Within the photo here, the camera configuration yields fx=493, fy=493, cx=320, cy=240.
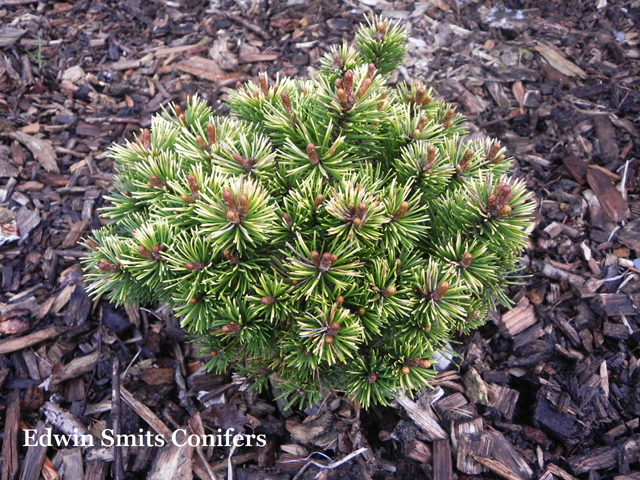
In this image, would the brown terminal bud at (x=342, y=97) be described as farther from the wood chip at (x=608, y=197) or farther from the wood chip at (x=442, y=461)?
the wood chip at (x=608, y=197)

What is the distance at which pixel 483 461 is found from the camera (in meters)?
2.91

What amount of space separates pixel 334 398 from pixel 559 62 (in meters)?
4.34

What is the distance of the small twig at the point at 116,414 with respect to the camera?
290cm

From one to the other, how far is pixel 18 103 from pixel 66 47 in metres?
1.08

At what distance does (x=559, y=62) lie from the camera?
527 cm

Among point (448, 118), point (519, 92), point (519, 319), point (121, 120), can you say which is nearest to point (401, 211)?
point (448, 118)

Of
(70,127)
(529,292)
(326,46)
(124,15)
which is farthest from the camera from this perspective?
(124,15)

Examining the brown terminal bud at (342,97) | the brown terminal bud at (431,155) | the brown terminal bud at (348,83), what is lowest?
the brown terminal bud at (431,155)

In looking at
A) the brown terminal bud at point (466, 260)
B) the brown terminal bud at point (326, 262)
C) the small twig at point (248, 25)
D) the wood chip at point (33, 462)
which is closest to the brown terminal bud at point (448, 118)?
the brown terminal bud at point (466, 260)

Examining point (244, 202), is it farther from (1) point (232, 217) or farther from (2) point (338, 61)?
(2) point (338, 61)

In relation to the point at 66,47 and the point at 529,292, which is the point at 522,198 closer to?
the point at 529,292

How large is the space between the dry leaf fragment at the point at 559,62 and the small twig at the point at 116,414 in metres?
5.07

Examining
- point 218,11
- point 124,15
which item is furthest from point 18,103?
point 218,11

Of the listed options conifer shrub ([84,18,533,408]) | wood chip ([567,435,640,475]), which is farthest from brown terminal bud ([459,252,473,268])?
wood chip ([567,435,640,475])
